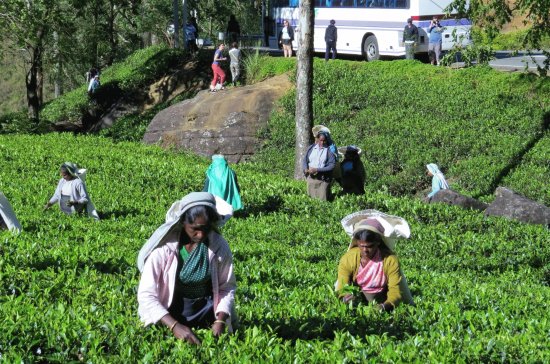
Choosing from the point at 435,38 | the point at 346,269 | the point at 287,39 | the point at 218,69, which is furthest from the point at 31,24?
the point at 346,269

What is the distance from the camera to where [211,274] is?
5504mm

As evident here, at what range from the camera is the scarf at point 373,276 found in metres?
7.16

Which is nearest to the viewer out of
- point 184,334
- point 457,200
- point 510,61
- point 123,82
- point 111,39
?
point 184,334

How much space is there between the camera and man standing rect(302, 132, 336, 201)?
1527cm

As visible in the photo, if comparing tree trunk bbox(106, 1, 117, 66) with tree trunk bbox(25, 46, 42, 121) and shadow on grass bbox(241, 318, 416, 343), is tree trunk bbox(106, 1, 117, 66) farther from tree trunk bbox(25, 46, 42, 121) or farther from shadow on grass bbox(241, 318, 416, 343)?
shadow on grass bbox(241, 318, 416, 343)

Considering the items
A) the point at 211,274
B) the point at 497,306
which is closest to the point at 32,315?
the point at 211,274

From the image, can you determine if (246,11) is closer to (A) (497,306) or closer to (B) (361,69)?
(B) (361,69)

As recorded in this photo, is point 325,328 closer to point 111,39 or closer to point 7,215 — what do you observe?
point 7,215

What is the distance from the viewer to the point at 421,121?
23.7 metres

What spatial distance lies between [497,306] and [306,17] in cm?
1063

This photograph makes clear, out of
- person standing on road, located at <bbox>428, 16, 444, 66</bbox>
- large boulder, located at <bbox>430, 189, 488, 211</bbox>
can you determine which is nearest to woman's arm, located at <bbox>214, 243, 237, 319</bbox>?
large boulder, located at <bbox>430, 189, 488, 211</bbox>

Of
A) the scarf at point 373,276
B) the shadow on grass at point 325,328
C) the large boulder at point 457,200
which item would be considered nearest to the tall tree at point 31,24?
the large boulder at point 457,200

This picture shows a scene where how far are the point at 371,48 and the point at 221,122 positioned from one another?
7823mm

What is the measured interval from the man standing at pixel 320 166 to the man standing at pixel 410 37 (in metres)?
13.4
